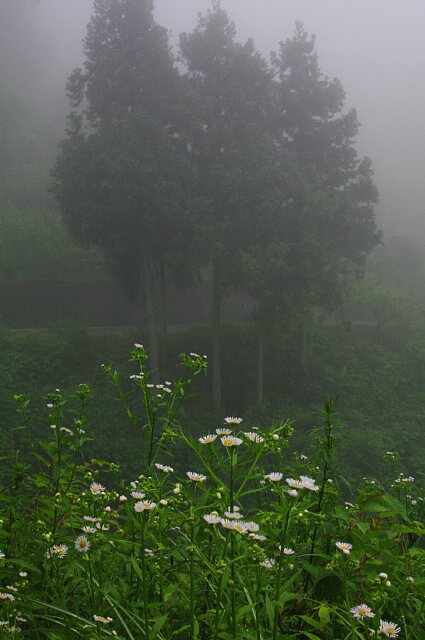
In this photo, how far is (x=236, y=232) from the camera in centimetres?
1402

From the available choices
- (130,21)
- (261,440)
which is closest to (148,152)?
(130,21)

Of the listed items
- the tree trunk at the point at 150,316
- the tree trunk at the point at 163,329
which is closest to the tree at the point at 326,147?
the tree trunk at the point at 163,329

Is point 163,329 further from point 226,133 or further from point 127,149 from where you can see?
point 226,133

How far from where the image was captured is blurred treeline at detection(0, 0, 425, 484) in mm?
13523

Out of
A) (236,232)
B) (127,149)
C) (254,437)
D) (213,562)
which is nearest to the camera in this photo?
(254,437)

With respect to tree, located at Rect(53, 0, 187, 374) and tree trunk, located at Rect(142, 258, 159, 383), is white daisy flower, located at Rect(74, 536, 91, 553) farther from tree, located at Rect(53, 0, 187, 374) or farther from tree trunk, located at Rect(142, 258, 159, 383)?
tree trunk, located at Rect(142, 258, 159, 383)

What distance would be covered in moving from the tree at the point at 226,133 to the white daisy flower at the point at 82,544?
1216 cm

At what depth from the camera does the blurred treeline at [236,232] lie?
13.5 m

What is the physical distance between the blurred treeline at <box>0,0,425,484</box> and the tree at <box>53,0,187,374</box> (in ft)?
0.17

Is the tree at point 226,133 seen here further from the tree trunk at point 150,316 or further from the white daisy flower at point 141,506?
the white daisy flower at point 141,506

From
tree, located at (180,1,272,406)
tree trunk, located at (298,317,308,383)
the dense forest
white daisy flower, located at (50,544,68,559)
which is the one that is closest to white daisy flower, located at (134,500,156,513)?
white daisy flower, located at (50,544,68,559)

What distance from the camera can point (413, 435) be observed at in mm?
14242

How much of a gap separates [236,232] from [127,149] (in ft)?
11.1

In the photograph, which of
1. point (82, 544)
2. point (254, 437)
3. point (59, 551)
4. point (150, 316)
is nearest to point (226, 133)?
point (150, 316)
